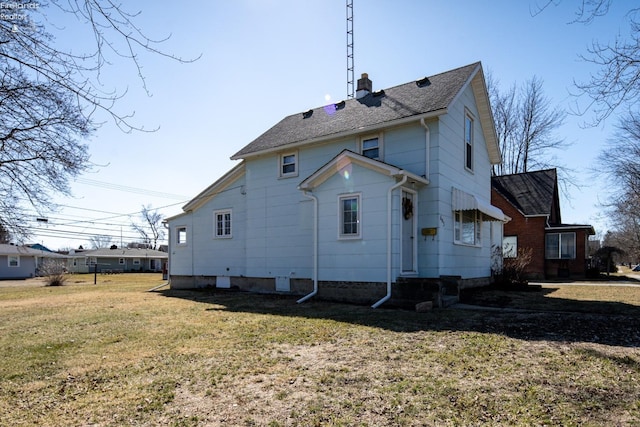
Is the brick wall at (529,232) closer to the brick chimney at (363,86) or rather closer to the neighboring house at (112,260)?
the brick chimney at (363,86)

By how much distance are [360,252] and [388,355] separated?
5.83m

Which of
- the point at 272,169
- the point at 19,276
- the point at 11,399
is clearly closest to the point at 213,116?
the point at 11,399

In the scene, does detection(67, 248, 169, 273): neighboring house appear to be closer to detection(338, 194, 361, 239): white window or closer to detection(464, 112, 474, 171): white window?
detection(338, 194, 361, 239): white window

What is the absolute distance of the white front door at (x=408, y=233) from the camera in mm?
10875

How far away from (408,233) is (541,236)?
48.4ft

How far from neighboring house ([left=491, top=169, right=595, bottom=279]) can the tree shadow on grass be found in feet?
40.3

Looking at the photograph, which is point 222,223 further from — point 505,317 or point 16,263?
point 16,263

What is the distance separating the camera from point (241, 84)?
5.11 metres

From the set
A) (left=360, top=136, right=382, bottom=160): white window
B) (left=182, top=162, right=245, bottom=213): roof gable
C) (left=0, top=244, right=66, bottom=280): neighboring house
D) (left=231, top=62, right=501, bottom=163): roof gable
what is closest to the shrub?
(left=182, top=162, right=245, bottom=213): roof gable

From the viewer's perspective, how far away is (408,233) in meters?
11.2

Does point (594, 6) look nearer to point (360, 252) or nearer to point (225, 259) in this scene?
point (360, 252)

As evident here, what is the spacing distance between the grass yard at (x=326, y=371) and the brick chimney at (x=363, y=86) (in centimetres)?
983

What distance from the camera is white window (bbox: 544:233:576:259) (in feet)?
71.4

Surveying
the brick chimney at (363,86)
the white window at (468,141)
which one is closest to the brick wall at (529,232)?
the white window at (468,141)
